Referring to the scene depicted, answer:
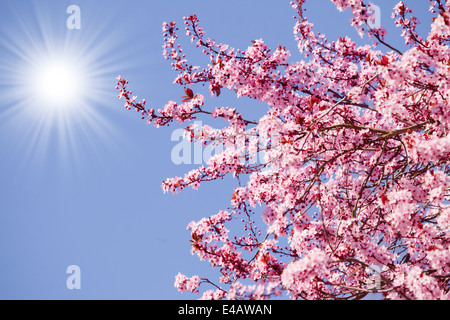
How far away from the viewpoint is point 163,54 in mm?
5801

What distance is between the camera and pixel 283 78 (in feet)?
16.9

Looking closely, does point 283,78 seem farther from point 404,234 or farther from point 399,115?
point 404,234

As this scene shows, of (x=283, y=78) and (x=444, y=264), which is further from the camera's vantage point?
(x=283, y=78)

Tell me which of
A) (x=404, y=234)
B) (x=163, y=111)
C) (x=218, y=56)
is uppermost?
(x=218, y=56)

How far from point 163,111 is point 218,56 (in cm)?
119
